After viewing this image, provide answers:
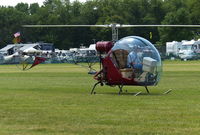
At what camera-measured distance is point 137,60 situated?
2212 cm

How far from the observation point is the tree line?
413ft

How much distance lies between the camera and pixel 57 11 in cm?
14712

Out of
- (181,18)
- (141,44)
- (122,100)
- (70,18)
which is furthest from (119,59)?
(70,18)

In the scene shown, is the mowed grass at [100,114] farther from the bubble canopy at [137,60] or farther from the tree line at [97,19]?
the tree line at [97,19]

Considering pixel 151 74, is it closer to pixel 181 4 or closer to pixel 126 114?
pixel 126 114

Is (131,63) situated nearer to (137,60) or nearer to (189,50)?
(137,60)

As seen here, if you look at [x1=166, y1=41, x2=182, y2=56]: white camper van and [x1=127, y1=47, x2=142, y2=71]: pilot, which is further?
[x1=166, y1=41, x2=182, y2=56]: white camper van

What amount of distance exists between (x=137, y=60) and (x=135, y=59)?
79mm

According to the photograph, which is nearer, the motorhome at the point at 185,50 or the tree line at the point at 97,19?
the motorhome at the point at 185,50

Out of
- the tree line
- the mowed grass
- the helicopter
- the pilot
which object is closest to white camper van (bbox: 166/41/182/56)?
the tree line

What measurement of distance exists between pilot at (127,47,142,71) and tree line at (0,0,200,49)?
98.5 metres

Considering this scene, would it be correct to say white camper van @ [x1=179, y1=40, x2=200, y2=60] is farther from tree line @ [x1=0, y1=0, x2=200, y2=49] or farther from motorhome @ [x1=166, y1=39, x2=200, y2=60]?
tree line @ [x1=0, y1=0, x2=200, y2=49]

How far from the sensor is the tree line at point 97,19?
413ft

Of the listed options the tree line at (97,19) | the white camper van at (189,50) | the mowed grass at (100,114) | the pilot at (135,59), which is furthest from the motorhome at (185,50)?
the mowed grass at (100,114)
